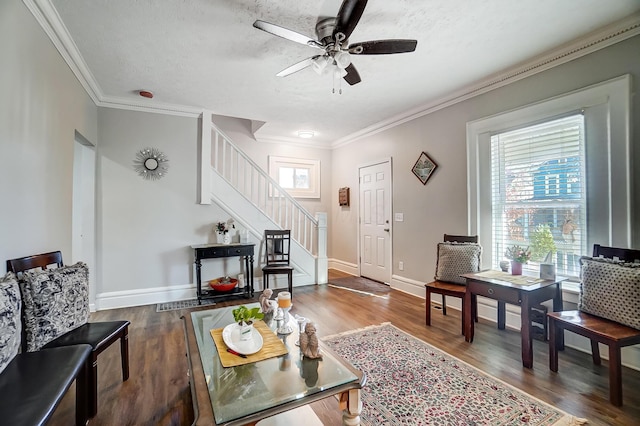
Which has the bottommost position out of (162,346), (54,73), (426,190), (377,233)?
(162,346)

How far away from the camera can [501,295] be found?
246 cm

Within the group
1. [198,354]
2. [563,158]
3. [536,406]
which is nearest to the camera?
[198,354]

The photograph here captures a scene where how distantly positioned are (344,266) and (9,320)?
4.97 metres

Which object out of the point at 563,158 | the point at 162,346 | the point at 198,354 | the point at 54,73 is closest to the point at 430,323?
the point at 563,158

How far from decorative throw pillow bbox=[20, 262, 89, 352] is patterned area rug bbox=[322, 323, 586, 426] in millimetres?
1928

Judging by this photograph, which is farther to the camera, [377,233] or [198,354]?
[377,233]

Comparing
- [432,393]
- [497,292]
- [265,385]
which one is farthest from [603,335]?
[265,385]

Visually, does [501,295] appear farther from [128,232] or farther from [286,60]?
[128,232]

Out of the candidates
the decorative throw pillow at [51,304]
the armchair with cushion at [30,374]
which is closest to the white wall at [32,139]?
the decorative throw pillow at [51,304]

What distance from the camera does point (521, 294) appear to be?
7.51ft

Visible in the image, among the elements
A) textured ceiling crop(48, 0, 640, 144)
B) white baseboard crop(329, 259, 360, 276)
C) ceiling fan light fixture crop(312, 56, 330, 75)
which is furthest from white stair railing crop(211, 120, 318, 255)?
ceiling fan light fixture crop(312, 56, 330, 75)

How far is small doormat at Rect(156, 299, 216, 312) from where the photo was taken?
11.9 feet

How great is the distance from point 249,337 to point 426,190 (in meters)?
3.22

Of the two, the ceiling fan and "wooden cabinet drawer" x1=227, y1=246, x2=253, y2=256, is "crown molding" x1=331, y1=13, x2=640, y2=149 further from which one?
"wooden cabinet drawer" x1=227, y1=246, x2=253, y2=256
